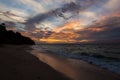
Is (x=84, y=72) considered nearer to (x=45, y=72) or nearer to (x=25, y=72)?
(x=45, y=72)

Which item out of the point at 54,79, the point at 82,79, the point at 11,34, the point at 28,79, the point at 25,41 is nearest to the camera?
the point at 28,79

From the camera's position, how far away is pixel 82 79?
26.7 feet

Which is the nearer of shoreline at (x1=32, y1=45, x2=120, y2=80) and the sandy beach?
the sandy beach

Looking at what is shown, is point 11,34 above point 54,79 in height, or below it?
above

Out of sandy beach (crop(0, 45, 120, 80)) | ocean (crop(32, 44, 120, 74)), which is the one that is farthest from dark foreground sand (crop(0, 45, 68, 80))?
ocean (crop(32, 44, 120, 74))

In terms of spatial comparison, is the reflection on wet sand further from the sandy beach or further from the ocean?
the ocean

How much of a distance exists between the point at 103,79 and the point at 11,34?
303 feet

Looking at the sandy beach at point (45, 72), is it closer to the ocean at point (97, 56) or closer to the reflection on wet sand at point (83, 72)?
the reflection on wet sand at point (83, 72)

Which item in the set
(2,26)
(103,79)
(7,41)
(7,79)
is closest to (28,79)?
(7,79)

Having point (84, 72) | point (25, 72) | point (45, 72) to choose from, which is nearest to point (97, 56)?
Result: point (84, 72)

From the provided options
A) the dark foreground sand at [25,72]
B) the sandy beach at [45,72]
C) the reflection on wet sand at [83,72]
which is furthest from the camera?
the reflection on wet sand at [83,72]

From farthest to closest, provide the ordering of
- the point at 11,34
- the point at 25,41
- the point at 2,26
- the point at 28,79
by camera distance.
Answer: the point at 25,41
the point at 11,34
the point at 2,26
the point at 28,79

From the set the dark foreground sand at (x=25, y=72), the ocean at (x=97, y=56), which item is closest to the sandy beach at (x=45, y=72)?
the dark foreground sand at (x=25, y=72)

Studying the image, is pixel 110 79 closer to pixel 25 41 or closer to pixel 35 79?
pixel 35 79
